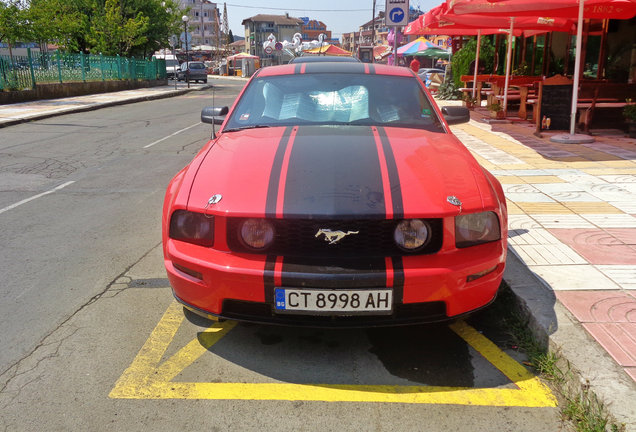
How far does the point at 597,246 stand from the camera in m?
4.36

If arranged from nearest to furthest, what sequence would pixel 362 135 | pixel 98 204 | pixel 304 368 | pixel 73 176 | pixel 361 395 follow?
pixel 361 395
pixel 304 368
pixel 362 135
pixel 98 204
pixel 73 176

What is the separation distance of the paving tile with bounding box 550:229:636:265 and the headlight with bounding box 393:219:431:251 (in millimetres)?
1930

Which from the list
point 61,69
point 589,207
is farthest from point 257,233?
point 61,69

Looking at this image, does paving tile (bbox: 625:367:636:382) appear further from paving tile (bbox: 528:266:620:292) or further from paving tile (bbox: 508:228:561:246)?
paving tile (bbox: 508:228:561:246)

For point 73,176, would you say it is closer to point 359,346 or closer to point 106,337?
point 106,337

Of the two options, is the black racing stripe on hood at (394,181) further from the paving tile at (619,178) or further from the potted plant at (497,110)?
the potted plant at (497,110)

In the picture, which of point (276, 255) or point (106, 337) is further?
point (106, 337)

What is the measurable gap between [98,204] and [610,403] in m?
5.57

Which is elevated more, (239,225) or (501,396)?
(239,225)

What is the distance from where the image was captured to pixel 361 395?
267cm

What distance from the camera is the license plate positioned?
8.66 feet

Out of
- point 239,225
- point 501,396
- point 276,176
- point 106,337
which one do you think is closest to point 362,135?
point 276,176

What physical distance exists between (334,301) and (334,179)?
26.0 inches

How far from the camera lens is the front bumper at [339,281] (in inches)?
104
